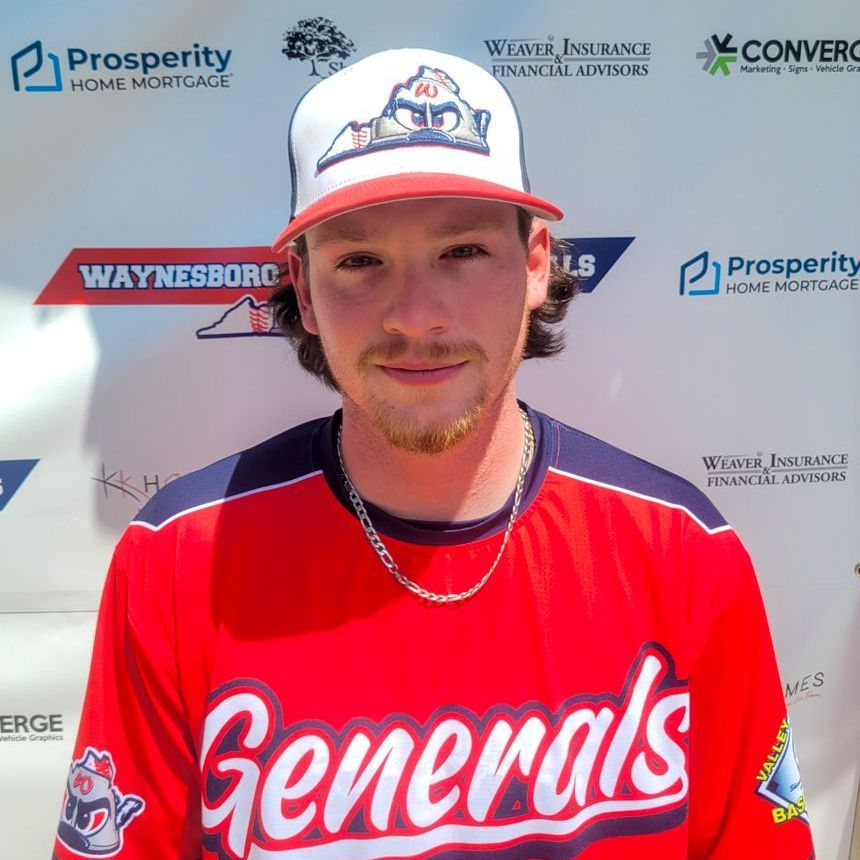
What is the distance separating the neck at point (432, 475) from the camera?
105 cm

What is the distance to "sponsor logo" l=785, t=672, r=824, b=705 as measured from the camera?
161cm

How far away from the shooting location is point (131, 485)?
57.8 inches

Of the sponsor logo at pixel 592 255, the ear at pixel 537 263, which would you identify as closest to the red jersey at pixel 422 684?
the ear at pixel 537 263

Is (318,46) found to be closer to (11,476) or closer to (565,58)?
(565,58)

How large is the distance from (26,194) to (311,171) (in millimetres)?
690

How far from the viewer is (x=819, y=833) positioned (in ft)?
5.47

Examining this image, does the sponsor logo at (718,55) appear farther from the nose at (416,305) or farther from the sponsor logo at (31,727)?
the sponsor logo at (31,727)

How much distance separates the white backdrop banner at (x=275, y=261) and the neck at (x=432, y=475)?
42cm

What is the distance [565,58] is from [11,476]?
129 centimetres

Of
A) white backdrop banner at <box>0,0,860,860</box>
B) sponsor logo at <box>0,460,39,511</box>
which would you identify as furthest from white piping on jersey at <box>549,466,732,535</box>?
sponsor logo at <box>0,460,39,511</box>

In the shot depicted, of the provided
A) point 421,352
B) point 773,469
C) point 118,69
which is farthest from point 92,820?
point 773,469

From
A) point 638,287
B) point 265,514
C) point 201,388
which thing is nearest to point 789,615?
point 638,287

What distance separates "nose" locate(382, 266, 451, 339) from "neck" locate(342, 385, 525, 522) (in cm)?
17

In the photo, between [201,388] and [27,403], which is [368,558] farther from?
[27,403]
